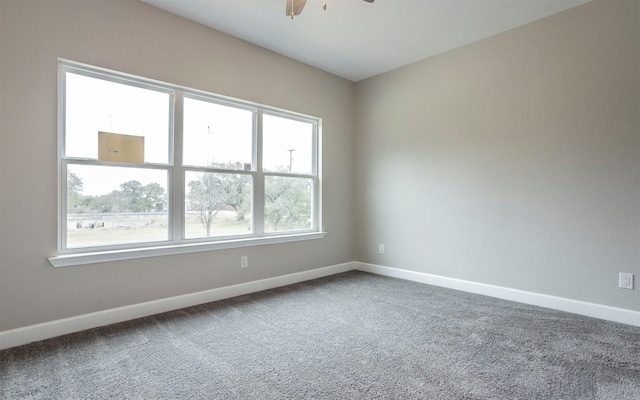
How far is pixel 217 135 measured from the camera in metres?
3.35

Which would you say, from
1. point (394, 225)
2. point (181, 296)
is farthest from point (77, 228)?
point (394, 225)

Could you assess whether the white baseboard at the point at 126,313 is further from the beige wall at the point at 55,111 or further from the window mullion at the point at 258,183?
the window mullion at the point at 258,183

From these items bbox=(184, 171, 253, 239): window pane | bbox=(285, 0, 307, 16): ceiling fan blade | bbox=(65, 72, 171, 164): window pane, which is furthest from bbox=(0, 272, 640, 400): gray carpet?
bbox=(285, 0, 307, 16): ceiling fan blade

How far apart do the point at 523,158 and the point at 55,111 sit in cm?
415

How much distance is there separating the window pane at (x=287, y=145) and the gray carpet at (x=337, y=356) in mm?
1715

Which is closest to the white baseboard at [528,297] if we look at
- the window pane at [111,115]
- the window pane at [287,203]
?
the window pane at [287,203]

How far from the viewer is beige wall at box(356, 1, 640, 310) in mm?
2664

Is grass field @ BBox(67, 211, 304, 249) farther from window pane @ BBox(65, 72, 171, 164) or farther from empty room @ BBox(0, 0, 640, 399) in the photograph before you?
window pane @ BBox(65, 72, 171, 164)

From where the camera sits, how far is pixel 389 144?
429 centimetres

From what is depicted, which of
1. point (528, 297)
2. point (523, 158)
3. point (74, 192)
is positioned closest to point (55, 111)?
point (74, 192)

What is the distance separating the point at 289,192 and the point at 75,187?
2.18 metres

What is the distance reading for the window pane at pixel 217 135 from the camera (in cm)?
315

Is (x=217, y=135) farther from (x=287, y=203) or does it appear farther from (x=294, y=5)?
(x=294, y=5)

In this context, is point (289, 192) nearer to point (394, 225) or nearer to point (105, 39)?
point (394, 225)
